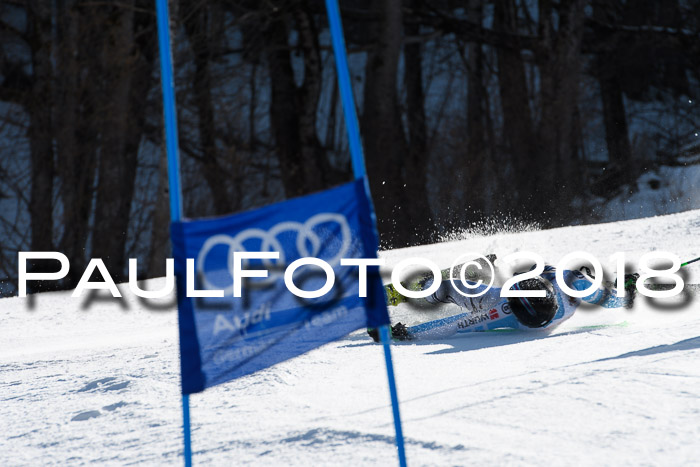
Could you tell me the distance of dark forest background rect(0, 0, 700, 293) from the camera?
13109 mm

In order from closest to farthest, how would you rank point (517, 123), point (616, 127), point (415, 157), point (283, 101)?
point (283, 101)
point (517, 123)
point (415, 157)
point (616, 127)

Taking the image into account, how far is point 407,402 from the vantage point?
3.48 meters

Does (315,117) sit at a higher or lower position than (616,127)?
lower

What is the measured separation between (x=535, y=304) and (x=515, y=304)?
0.11 metres

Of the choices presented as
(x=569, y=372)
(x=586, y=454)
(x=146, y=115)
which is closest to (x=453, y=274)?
(x=569, y=372)

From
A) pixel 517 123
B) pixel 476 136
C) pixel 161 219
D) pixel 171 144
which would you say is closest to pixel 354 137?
pixel 171 144

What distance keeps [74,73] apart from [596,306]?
9733mm

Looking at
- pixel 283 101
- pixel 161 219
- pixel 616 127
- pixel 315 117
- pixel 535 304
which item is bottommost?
pixel 535 304

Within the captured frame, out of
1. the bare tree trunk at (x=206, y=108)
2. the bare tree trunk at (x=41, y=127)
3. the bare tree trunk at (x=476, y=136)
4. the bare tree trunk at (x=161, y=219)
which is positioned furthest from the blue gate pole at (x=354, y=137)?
the bare tree trunk at (x=476, y=136)

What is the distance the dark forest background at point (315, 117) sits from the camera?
13109 mm

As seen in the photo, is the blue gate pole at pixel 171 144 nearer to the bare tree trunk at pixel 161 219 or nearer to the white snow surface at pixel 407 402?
the white snow surface at pixel 407 402

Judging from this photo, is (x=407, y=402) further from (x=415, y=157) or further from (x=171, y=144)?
(x=415, y=157)

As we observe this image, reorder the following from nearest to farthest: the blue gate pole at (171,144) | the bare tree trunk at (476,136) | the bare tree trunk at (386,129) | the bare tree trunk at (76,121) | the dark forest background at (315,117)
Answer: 1. the blue gate pole at (171,144)
2. the bare tree trunk at (76,121)
3. the dark forest background at (315,117)
4. the bare tree trunk at (386,129)
5. the bare tree trunk at (476,136)

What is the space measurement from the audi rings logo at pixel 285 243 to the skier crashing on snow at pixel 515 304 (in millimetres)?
2150
